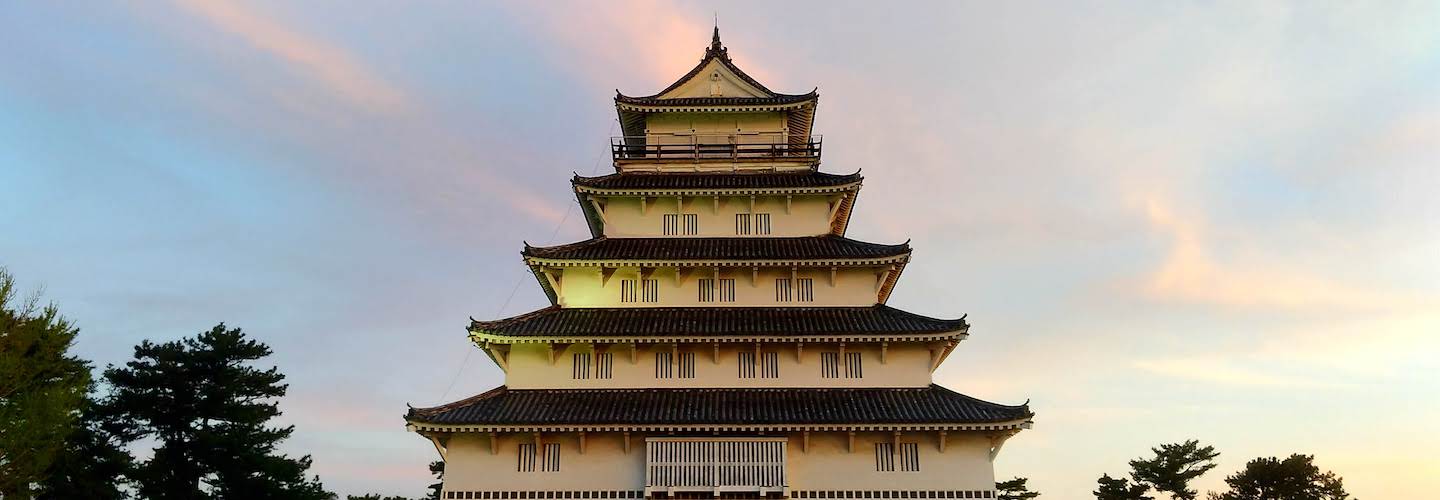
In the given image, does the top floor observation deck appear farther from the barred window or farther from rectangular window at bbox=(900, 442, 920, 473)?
rectangular window at bbox=(900, 442, 920, 473)

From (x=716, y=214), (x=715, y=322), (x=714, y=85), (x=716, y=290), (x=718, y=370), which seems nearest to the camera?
(x=718, y=370)

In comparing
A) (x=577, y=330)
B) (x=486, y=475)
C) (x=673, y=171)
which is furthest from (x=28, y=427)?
(x=673, y=171)

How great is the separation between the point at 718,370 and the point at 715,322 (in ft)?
4.78

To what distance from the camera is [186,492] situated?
32438 mm

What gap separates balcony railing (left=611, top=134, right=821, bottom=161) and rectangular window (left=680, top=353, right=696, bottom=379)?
8.83 m

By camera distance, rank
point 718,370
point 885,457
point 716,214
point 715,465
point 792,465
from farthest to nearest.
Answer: point 716,214, point 718,370, point 885,457, point 792,465, point 715,465

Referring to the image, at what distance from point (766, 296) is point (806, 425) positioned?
551 centimetres

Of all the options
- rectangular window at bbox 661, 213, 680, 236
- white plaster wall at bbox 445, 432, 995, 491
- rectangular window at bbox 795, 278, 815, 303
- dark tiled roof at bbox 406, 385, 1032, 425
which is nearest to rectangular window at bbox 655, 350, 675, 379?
dark tiled roof at bbox 406, 385, 1032, 425

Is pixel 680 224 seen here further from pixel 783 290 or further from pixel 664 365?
pixel 664 365

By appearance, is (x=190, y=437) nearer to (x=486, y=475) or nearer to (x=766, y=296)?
(x=486, y=475)

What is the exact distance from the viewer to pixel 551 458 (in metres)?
24.0

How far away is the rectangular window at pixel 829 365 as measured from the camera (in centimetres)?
2553

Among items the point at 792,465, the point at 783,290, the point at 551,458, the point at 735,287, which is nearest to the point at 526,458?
the point at 551,458

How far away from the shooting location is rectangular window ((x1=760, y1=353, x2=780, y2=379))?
2553cm
